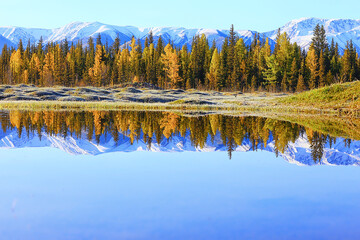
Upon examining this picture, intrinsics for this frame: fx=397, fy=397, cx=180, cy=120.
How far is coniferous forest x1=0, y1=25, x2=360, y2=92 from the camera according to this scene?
73.6 m

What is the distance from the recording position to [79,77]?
9888 cm

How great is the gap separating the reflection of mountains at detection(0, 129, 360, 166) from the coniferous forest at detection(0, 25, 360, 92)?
58.7 m

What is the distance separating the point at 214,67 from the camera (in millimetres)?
80000

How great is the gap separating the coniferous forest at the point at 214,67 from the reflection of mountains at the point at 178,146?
58.7 meters

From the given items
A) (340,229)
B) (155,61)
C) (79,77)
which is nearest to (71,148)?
(340,229)

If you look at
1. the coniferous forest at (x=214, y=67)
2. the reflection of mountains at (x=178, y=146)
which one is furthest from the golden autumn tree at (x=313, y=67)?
the reflection of mountains at (x=178, y=146)

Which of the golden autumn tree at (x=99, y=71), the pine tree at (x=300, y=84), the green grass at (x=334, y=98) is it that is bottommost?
the green grass at (x=334, y=98)

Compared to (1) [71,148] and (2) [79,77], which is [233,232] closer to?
(1) [71,148]

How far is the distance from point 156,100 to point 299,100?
18319 millimetres

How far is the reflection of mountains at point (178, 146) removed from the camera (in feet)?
34.3

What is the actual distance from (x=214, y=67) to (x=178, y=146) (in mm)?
68756

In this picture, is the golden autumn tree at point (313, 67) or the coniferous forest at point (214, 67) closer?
the golden autumn tree at point (313, 67)

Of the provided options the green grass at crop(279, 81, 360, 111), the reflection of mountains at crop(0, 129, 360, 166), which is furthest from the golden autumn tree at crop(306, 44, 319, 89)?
the reflection of mountains at crop(0, 129, 360, 166)

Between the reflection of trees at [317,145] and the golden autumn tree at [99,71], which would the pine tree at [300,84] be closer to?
the golden autumn tree at [99,71]
